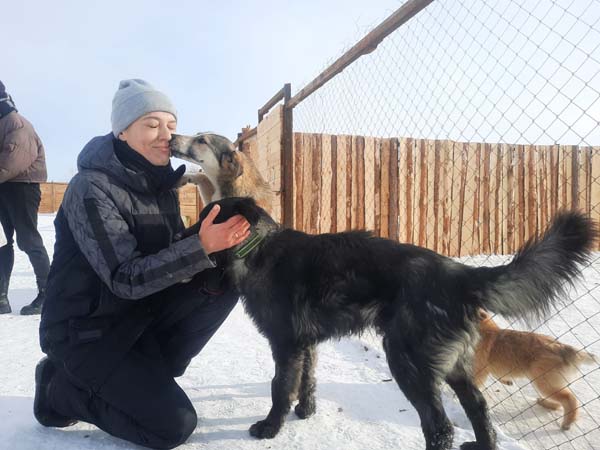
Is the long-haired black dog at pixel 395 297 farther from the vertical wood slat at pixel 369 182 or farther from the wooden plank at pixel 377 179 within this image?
the wooden plank at pixel 377 179

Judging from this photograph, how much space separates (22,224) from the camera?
13.4ft

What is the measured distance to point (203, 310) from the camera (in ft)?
7.88

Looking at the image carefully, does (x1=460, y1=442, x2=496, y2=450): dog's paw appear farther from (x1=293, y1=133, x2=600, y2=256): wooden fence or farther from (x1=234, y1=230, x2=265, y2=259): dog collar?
(x1=293, y1=133, x2=600, y2=256): wooden fence

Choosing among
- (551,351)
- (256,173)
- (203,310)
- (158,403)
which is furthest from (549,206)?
(158,403)

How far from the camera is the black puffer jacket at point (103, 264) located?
1906mm

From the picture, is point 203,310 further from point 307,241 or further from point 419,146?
point 419,146

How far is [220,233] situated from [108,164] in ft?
2.42

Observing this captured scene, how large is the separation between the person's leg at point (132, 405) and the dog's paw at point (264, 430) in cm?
31

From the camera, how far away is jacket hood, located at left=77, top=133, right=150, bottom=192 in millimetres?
2158

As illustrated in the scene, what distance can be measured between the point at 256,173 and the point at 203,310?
1.05 m

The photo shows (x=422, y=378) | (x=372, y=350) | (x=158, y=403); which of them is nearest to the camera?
(x=422, y=378)

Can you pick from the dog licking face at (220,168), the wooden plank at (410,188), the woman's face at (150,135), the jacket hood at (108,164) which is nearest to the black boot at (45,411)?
the jacket hood at (108,164)

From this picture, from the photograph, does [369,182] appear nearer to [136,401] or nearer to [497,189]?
[497,189]

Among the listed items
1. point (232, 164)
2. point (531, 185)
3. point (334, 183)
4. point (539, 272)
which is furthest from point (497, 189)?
point (539, 272)
